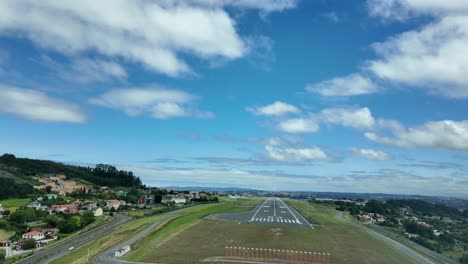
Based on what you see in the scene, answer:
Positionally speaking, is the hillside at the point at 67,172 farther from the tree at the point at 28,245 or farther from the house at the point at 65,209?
the tree at the point at 28,245

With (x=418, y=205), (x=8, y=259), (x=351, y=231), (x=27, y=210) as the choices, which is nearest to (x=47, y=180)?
(x=27, y=210)

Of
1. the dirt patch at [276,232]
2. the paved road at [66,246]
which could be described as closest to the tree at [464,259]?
the dirt patch at [276,232]

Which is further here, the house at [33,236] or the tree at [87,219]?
the tree at [87,219]

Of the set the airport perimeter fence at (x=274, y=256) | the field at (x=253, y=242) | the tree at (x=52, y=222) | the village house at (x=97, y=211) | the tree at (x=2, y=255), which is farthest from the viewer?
the village house at (x=97, y=211)

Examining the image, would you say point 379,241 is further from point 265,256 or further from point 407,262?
point 265,256

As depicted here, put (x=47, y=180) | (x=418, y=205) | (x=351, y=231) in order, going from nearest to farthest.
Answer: (x=351, y=231) < (x=47, y=180) < (x=418, y=205)

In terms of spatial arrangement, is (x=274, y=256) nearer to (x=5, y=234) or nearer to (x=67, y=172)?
(x=5, y=234)

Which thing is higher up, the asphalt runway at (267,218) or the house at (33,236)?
the asphalt runway at (267,218)
